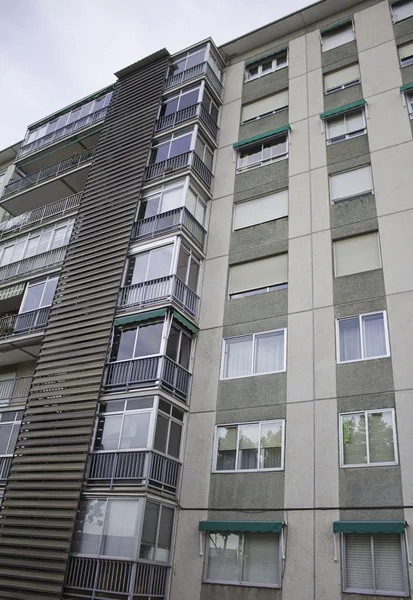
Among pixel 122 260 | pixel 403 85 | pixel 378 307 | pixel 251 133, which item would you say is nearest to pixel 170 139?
pixel 251 133

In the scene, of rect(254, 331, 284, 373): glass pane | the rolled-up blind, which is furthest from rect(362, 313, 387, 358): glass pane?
the rolled-up blind

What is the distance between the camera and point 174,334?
16719mm

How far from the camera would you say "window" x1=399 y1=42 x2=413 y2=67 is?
771 inches

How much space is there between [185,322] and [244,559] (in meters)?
7.08

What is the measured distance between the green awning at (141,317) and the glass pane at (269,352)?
315cm

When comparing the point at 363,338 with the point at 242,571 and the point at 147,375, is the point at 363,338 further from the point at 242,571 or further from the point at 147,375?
the point at 242,571

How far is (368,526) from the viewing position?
1202cm

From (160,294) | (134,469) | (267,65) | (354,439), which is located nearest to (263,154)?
(267,65)

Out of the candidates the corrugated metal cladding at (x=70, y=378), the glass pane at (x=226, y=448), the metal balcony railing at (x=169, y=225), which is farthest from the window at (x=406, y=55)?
the glass pane at (x=226, y=448)

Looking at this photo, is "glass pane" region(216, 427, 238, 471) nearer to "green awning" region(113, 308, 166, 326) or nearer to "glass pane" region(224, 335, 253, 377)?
"glass pane" region(224, 335, 253, 377)

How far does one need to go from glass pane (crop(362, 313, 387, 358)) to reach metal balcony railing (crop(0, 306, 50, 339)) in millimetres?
11562

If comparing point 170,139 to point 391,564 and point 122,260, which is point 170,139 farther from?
point 391,564

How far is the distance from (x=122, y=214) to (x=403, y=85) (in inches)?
444

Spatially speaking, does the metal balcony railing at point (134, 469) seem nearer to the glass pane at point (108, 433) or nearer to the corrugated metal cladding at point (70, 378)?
the glass pane at point (108, 433)
